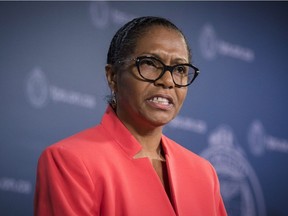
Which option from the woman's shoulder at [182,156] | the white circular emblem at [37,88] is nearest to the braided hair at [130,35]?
the woman's shoulder at [182,156]

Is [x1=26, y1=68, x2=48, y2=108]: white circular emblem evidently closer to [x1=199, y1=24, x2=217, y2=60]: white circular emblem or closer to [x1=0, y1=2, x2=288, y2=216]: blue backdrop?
[x1=0, y1=2, x2=288, y2=216]: blue backdrop

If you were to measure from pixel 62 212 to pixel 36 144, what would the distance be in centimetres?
113

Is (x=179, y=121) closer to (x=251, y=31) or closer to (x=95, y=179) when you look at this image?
(x=251, y=31)

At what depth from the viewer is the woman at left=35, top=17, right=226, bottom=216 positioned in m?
1.18

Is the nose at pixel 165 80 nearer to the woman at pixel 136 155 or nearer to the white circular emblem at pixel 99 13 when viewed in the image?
the woman at pixel 136 155

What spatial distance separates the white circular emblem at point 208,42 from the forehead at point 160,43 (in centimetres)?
143

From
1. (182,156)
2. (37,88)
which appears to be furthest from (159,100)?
(37,88)

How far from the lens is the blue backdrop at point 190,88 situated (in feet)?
7.24

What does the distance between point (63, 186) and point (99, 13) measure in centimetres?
139

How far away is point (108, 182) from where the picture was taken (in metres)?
1.20

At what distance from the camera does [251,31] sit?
3.01m

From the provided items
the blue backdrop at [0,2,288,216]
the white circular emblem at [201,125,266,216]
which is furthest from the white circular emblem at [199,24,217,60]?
the white circular emblem at [201,125,266,216]

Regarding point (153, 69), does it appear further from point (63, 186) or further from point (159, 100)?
point (63, 186)

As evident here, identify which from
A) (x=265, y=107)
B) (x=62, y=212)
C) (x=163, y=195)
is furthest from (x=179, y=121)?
(x=62, y=212)
